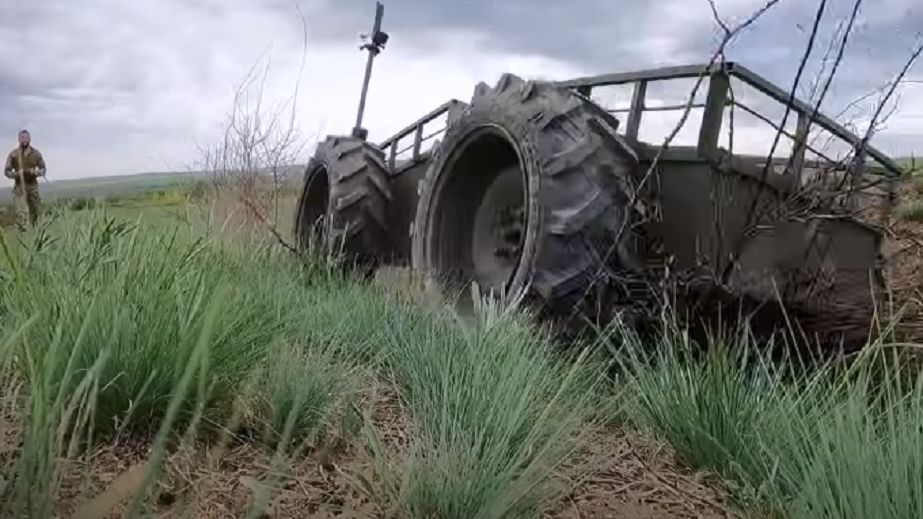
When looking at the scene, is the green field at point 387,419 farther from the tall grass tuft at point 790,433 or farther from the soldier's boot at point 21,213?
the soldier's boot at point 21,213

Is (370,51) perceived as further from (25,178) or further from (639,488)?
(639,488)

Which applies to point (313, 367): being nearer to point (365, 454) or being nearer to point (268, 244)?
point (365, 454)

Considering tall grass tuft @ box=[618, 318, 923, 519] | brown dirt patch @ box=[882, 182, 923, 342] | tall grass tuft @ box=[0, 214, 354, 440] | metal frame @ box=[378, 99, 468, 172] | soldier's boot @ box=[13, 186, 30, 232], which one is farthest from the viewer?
metal frame @ box=[378, 99, 468, 172]

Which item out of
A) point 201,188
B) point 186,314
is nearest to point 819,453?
point 186,314

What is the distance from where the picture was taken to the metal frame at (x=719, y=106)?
3756mm

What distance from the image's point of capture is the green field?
6.57 ft

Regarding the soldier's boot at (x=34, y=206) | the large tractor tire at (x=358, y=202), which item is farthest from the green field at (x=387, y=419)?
the large tractor tire at (x=358, y=202)

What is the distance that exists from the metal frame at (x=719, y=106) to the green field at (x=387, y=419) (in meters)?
0.91

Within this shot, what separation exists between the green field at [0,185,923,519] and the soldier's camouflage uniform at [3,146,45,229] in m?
1.09

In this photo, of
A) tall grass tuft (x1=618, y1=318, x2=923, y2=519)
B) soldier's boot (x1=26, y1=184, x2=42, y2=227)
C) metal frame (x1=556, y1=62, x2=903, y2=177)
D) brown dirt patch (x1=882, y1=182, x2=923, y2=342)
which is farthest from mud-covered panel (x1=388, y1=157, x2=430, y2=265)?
tall grass tuft (x1=618, y1=318, x2=923, y2=519)

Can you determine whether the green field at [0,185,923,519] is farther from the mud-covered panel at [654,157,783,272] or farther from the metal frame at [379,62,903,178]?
the metal frame at [379,62,903,178]

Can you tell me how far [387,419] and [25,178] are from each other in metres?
4.97

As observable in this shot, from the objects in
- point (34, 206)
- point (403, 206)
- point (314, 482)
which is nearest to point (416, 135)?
point (403, 206)

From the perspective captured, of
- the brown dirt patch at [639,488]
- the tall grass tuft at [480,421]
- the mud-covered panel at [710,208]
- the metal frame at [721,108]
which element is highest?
the metal frame at [721,108]
